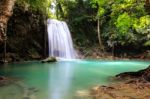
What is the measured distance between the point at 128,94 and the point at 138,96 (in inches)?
19.2

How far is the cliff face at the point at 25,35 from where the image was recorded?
26.0 metres

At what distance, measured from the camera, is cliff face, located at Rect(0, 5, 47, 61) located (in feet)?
85.2

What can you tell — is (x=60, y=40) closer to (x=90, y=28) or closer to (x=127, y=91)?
(x=90, y=28)

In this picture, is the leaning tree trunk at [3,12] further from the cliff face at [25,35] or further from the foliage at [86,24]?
the cliff face at [25,35]

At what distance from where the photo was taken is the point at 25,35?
90.3 feet

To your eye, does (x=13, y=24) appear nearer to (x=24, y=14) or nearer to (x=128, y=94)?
(x=24, y=14)

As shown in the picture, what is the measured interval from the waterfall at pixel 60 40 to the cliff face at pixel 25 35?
1275 millimetres

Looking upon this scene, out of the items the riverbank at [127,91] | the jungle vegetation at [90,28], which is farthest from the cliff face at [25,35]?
the riverbank at [127,91]

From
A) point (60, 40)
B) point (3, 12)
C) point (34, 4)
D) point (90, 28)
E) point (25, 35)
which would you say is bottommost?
point (60, 40)

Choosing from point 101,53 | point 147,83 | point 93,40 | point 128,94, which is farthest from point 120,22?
point 93,40

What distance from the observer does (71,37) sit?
34.4 metres

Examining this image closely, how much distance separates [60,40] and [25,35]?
552 cm

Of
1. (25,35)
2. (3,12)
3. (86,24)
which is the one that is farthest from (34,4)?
(3,12)

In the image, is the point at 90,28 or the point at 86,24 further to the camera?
the point at 90,28
